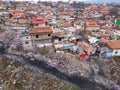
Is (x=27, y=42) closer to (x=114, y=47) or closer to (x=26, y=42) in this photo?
(x=26, y=42)

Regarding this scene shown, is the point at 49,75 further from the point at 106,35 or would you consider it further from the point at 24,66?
the point at 106,35

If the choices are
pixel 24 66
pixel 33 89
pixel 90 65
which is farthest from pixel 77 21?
pixel 33 89

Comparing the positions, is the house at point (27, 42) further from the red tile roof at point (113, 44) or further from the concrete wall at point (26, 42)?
the red tile roof at point (113, 44)

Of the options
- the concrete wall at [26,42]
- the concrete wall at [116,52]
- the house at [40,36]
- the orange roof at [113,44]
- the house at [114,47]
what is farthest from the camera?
the house at [40,36]

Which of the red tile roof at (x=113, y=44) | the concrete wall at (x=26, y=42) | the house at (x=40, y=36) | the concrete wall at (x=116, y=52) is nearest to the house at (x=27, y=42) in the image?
the concrete wall at (x=26, y=42)

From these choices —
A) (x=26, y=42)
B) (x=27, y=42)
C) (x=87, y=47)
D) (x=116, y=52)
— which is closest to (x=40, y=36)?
(x=27, y=42)

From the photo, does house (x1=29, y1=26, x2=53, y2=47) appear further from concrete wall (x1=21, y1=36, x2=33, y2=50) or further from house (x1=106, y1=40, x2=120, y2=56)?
house (x1=106, y1=40, x2=120, y2=56)

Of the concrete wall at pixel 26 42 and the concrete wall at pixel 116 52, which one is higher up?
the concrete wall at pixel 26 42

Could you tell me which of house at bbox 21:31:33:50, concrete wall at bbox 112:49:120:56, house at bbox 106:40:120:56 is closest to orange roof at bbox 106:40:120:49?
house at bbox 106:40:120:56
